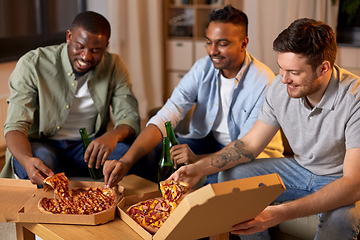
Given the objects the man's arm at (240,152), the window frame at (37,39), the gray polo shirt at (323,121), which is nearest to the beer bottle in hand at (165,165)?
the man's arm at (240,152)

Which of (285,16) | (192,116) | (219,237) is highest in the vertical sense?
(285,16)

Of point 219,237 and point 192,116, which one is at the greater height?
point 192,116

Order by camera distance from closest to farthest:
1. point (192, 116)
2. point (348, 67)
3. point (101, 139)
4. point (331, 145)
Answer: point (331, 145) → point (101, 139) → point (192, 116) → point (348, 67)

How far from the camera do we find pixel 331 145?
1.63 meters

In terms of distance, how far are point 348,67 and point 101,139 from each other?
128 inches

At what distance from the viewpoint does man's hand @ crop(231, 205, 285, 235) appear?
127cm

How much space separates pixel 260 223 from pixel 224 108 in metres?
1.05

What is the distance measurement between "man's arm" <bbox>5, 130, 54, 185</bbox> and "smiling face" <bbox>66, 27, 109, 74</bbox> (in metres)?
0.49

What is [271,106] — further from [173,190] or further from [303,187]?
[173,190]

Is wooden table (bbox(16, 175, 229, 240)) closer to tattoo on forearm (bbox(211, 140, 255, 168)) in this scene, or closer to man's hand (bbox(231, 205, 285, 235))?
man's hand (bbox(231, 205, 285, 235))

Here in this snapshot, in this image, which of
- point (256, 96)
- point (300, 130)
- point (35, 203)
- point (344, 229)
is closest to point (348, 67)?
point (256, 96)

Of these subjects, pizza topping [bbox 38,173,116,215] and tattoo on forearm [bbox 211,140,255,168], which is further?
tattoo on forearm [bbox 211,140,255,168]

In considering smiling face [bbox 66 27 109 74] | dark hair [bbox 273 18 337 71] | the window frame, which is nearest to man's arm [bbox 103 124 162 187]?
smiling face [bbox 66 27 109 74]

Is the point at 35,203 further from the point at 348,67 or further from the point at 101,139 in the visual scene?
the point at 348,67
